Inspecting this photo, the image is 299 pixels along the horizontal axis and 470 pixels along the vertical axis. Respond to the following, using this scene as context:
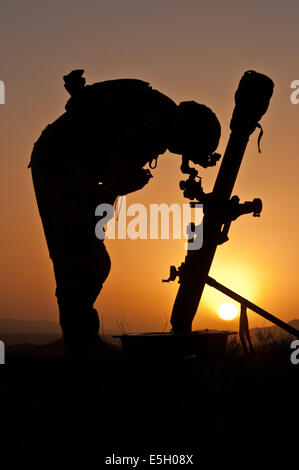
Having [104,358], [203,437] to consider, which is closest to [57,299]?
[104,358]

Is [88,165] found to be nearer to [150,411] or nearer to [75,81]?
[75,81]

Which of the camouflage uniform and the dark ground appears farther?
the camouflage uniform

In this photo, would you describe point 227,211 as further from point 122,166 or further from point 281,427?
point 281,427

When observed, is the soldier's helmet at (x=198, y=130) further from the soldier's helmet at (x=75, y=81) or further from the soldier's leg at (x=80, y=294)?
the soldier's leg at (x=80, y=294)

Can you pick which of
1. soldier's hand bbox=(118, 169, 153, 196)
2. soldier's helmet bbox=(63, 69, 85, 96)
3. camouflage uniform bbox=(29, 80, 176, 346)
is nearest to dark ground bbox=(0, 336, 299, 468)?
camouflage uniform bbox=(29, 80, 176, 346)

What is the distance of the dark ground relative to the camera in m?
3.92

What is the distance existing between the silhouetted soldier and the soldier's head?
0.02 metres

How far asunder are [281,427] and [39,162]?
4364 millimetres

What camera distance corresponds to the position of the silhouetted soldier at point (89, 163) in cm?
695

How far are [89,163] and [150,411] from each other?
3.49 m

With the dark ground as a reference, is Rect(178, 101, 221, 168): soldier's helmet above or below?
above

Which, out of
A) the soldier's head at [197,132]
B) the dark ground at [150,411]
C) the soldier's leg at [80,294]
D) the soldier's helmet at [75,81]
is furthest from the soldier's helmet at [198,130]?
the dark ground at [150,411]

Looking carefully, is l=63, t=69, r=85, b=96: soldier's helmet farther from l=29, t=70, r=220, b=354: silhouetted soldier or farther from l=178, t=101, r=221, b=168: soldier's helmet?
l=178, t=101, r=221, b=168: soldier's helmet

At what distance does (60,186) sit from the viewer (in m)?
7.11
